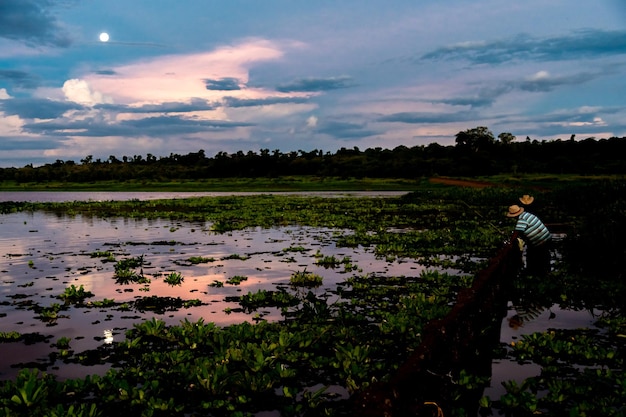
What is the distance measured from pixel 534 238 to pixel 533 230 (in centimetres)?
25

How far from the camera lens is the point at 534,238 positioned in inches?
567

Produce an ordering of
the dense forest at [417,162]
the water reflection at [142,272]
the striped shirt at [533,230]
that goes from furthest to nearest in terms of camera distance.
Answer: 1. the dense forest at [417,162]
2. the striped shirt at [533,230]
3. the water reflection at [142,272]

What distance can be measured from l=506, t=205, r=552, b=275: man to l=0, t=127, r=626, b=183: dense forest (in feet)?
341

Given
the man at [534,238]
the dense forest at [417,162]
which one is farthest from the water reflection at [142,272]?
the dense forest at [417,162]

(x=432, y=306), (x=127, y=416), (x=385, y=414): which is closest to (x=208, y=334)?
(x=127, y=416)

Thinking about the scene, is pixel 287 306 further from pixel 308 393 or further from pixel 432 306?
pixel 308 393

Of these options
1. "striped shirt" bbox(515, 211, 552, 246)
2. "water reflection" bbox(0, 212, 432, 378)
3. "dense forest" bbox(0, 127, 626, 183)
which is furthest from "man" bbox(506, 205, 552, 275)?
"dense forest" bbox(0, 127, 626, 183)

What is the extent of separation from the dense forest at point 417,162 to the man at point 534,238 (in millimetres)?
104027

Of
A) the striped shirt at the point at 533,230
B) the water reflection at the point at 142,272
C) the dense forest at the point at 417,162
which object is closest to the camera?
the water reflection at the point at 142,272

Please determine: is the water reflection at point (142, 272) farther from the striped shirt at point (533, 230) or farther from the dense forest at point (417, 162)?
the dense forest at point (417, 162)

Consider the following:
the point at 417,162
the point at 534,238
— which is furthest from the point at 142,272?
the point at 417,162

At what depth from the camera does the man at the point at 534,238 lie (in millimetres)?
14422

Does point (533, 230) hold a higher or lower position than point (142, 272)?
higher

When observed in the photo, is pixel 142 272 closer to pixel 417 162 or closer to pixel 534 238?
pixel 534 238
